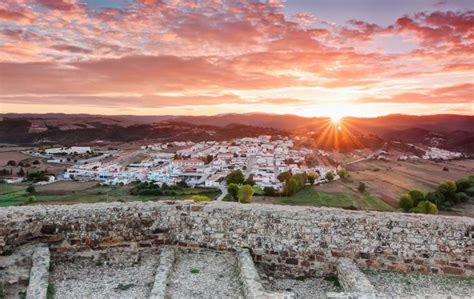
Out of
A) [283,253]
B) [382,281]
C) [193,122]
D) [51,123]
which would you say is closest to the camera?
[382,281]

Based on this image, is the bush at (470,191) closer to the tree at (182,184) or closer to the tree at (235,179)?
the tree at (235,179)

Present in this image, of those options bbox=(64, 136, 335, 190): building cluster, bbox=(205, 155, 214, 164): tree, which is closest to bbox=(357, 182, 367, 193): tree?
bbox=(64, 136, 335, 190): building cluster

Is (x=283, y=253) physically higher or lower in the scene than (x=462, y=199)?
higher

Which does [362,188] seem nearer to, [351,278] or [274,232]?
[274,232]

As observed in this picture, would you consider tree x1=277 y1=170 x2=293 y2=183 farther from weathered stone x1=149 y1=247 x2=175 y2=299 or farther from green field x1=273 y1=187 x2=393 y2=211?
weathered stone x1=149 y1=247 x2=175 y2=299

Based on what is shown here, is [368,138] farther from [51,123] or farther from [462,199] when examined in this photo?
[51,123]

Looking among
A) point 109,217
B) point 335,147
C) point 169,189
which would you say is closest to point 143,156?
point 169,189

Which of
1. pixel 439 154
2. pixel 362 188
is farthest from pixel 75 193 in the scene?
pixel 439 154

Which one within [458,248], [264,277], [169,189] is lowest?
[169,189]
